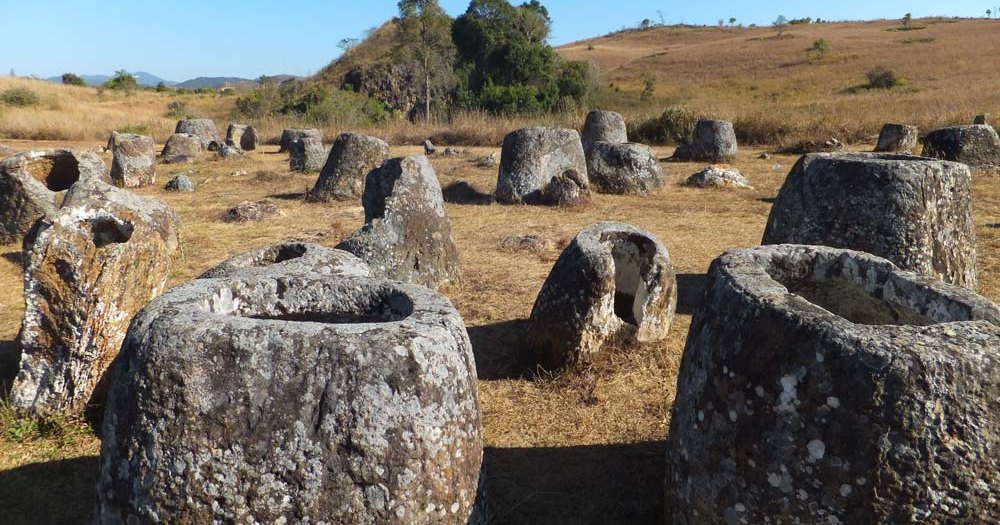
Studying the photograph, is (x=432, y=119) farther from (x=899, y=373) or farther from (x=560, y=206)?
(x=899, y=373)

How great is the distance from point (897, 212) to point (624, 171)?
27.7 feet

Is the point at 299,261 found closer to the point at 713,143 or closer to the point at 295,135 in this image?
the point at 713,143

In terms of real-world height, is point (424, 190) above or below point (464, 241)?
above

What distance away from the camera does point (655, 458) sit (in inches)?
162

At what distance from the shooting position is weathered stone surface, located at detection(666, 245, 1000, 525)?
2182mm

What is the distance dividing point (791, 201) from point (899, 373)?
4.16 metres

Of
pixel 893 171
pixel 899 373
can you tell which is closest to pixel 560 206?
pixel 893 171

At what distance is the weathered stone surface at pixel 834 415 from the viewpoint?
2182mm

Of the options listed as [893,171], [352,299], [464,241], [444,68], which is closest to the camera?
[352,299]

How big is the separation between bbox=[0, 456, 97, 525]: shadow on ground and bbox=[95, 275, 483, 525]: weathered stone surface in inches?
54.0

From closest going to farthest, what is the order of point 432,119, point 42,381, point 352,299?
point 352,299, point 42,381, point 432,119

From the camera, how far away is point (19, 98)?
34375 millimetres

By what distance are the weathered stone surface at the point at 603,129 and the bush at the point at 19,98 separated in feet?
98.6

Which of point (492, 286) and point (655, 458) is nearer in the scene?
point (655, 458)
